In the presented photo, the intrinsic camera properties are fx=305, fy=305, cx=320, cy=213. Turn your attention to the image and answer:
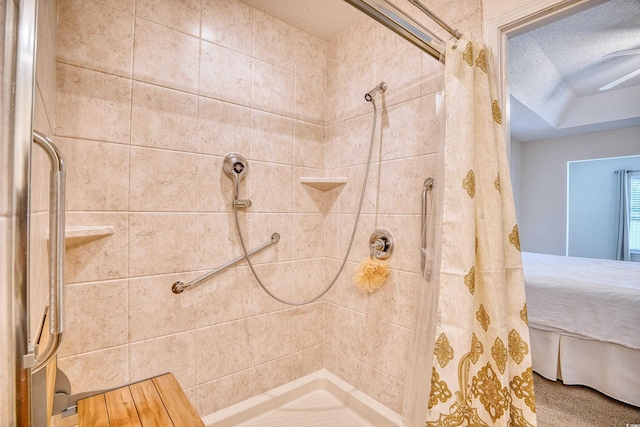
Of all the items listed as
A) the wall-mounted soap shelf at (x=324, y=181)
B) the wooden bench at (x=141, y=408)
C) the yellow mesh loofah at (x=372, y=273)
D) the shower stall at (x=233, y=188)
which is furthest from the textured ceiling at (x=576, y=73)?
the wooden bench at (x=141, y=408)

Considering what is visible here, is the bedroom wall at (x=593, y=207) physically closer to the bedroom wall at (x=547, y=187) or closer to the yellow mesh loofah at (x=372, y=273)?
the bedroom wall at (x=547, y=187)

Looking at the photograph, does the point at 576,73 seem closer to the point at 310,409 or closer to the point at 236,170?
the point at 236,170

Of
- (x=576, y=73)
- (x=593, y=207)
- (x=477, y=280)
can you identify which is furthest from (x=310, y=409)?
(x=593, y=207)

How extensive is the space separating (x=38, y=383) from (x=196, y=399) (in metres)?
1.07

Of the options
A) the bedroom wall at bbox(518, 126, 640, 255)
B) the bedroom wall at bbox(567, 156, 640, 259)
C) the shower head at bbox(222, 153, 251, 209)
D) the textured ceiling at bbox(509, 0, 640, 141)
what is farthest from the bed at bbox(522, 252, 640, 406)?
the bedroom wall at bbox(567, 156, 640, 259)

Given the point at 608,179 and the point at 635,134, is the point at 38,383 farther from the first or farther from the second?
the point at 608,179

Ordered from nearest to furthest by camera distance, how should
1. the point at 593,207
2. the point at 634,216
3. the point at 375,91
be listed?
the point at 375,91 < the point at 634,216 < the point at 593,207

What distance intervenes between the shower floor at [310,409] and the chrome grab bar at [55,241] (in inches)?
51.8

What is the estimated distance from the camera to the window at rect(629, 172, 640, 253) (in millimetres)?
4496

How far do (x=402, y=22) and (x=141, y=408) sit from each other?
1.58 meters

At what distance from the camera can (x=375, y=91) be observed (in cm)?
160

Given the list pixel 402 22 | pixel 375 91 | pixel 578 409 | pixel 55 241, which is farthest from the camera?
pixel 578 409

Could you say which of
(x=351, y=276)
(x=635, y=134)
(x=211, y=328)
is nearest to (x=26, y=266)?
(x=211, y=328)

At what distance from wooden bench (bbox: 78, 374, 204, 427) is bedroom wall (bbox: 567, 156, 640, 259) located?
5.66 m
